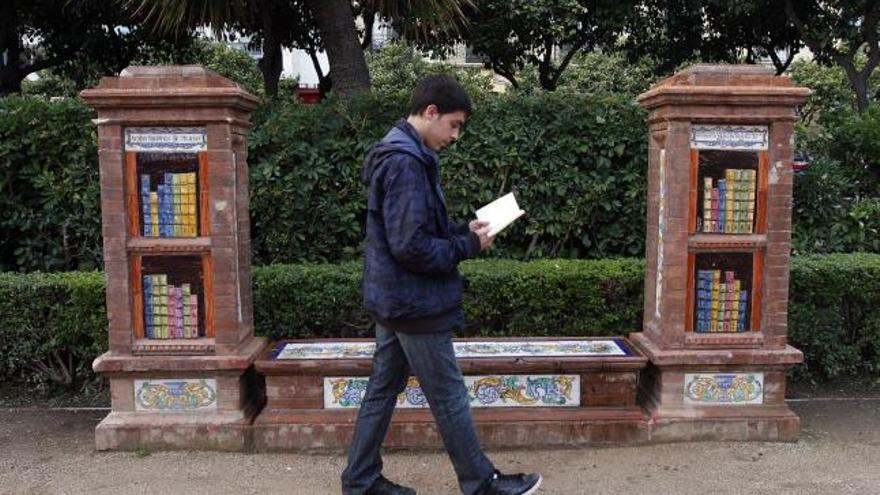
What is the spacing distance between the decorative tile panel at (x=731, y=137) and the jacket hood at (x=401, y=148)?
1698 millimetres

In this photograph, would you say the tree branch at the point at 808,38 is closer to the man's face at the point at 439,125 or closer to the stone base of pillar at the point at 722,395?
the stone base of pillar at the point at 722,395

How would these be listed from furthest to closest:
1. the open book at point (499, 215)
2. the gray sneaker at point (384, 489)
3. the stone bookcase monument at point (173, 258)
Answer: the stone bookcase monument at point (173, 258) < the gray sneaker at point (384, 489) < the open book at point (499, 215)

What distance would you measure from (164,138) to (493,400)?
2.28 m

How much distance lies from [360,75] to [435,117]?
4349mm

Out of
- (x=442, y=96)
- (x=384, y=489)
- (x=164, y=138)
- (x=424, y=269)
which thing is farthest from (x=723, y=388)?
(x=164, y=138)

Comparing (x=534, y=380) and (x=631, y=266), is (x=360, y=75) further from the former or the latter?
(x=534, y=380)

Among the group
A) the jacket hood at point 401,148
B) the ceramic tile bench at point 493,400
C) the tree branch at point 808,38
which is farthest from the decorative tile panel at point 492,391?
the tree branch at point 808,38

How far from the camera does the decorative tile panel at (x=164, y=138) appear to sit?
418cm

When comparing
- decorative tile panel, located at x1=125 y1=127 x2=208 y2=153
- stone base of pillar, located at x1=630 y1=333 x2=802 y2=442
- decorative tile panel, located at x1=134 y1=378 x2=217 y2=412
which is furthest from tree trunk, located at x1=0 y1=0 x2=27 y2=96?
stone base of pillar, located at x1=630 y1=333 x2=802 y2=442

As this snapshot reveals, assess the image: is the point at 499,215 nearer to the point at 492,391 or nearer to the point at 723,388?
the point at 492,391

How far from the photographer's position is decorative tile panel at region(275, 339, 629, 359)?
175 inches

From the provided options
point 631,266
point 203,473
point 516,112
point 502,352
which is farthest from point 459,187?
point 203,473

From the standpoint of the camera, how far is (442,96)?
3.30 meters

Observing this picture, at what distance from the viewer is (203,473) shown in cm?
404
